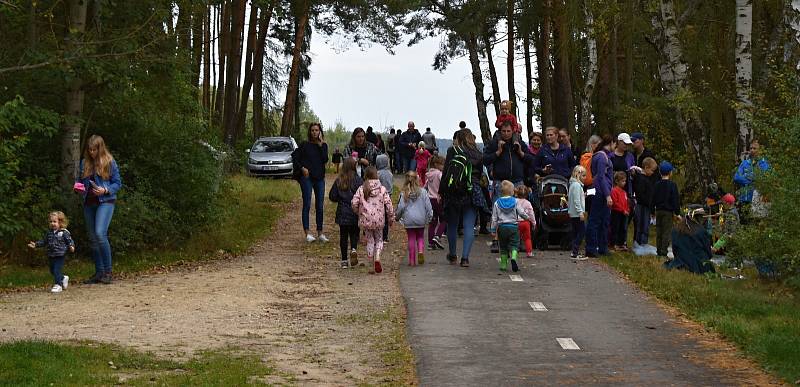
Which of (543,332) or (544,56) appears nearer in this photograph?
(543,332)

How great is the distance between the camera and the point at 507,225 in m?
17.7

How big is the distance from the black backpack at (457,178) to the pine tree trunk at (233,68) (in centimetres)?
1814

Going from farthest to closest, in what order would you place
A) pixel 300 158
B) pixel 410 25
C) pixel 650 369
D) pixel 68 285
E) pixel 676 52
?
1. pixel 410 25
2. pixel 676 52
3. pixel 300 158
4. pixel 68 285
5. pixel 650 369

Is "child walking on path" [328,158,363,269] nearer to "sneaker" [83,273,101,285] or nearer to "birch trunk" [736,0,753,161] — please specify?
"sneaker" [83,273,101,285]

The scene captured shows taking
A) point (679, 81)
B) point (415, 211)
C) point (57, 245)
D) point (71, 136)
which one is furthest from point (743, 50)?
point (57, 245)

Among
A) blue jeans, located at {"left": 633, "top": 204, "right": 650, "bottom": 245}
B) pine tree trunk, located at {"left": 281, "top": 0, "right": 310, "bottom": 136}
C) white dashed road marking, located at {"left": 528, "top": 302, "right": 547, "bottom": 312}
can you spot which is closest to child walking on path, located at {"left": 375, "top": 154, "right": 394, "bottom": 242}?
blue jeans, located at {"left": 633, "top": 204, "right": 650, "bottom": 245}

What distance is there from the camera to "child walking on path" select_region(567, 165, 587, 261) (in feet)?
64.1

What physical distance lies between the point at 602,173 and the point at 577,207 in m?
0.69

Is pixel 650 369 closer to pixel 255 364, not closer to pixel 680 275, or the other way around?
pixel 255 364

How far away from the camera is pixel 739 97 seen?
73.4ft

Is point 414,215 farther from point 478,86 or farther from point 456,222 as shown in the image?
point 478,86

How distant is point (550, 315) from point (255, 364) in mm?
3899

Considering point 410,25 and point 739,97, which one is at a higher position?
point 410,25

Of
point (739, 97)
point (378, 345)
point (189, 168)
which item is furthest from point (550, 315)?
point (739, 97)
